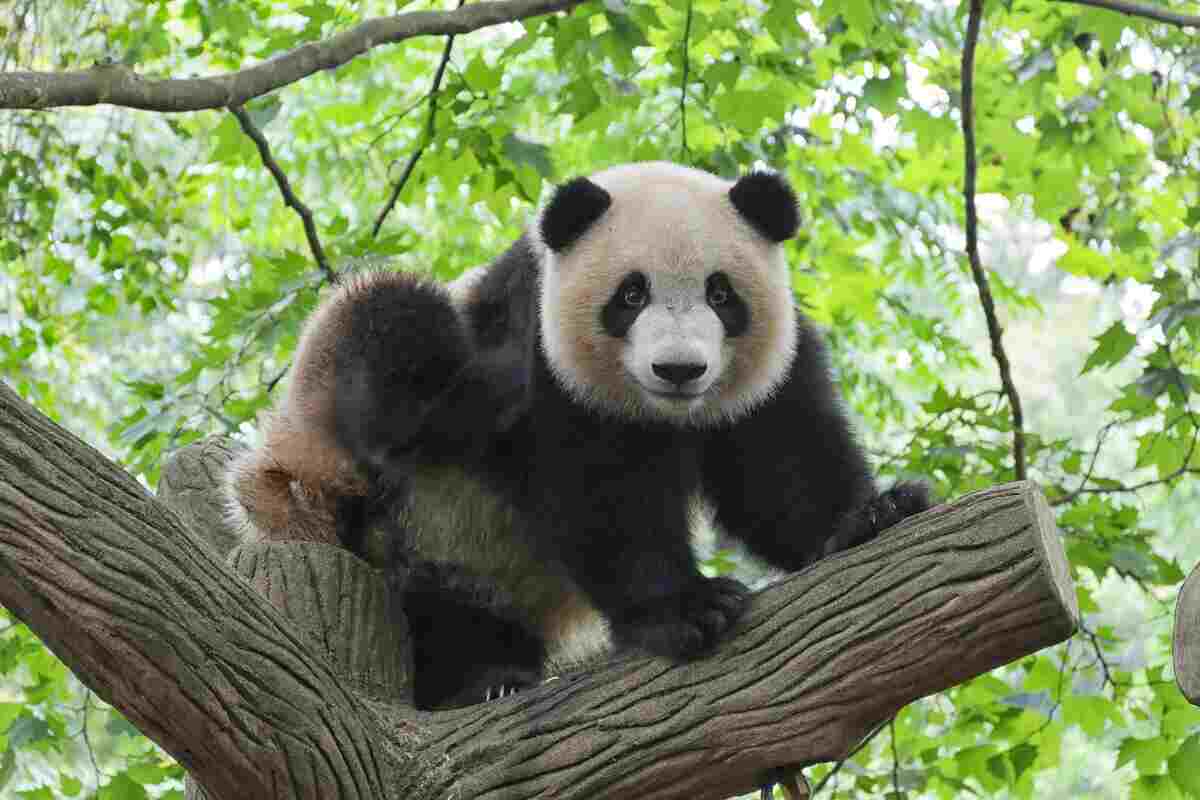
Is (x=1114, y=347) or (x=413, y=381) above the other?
(x=413, y=381)

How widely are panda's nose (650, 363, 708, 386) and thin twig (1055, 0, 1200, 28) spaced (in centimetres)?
211

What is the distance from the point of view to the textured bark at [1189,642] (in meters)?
2.13

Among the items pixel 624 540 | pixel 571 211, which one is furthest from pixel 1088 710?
pixel 571 211

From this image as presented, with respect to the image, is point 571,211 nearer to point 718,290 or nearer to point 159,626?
point 718,290

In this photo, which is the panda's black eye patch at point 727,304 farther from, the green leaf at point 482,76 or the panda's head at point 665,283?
the green leaf at point 482,76

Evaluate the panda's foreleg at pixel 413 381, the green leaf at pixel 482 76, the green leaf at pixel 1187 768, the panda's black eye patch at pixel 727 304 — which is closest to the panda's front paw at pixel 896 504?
the panda's black eye patch at pixel 727 304

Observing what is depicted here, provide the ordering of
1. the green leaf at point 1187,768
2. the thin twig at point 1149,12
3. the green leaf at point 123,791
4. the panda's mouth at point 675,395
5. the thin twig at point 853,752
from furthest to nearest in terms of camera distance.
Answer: the thin twig at point 1149,12, the green leaf at point 123,791, the green leaf at point 1187,768, the panda's mouth at point 675,395, the thin twig at point 853,752

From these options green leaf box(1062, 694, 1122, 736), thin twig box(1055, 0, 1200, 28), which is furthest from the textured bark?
thin twig box(1055, 0, 1200, 28)

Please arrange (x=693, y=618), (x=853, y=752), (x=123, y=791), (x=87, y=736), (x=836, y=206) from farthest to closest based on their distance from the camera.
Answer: (x=836, y=206) < (x=87, y=736) < (x=123, y=791) < (x=853, y=752) < (x=693, y=618)

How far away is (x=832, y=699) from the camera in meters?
2.50

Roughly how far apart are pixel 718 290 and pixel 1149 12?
188cm

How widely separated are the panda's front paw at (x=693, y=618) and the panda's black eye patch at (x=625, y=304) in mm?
660

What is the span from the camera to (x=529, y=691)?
9.39 ft

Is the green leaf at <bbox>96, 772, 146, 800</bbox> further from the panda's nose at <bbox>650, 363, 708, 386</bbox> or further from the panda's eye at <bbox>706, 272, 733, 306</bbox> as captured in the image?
the panda's eye at <bbox>706, 272, 733, 306</bbox>
